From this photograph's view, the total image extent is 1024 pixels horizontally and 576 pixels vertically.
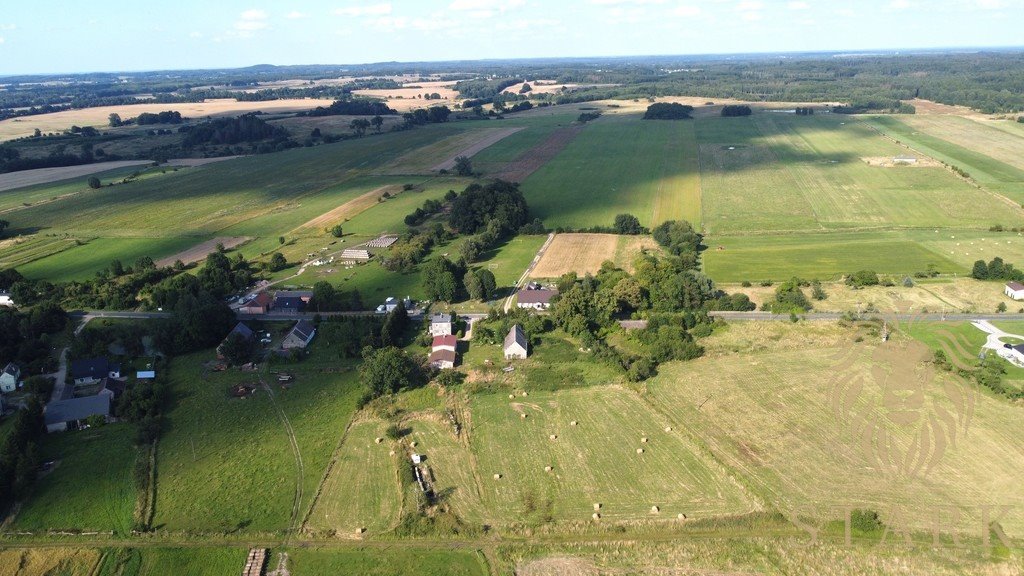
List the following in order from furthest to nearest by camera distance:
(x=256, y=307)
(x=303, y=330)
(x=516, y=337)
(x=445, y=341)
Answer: (x=256, y=307) < (x=303, y=330) < (x=445, y=341) < (x=516, y=337)

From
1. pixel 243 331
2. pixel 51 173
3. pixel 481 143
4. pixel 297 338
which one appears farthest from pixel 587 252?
pixel 51 173

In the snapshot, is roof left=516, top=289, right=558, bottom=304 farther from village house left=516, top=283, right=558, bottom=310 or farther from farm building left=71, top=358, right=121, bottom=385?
farm building left=71, top=358, right=121, bottom=385

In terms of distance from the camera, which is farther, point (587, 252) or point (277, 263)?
point (587, 252)

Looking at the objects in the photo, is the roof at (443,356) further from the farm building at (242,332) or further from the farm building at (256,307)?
the farm building at (256,307)

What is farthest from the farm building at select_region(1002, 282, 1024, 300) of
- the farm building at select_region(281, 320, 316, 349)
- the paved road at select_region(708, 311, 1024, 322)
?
the farm building at select_region(281, 320, 316, 349)

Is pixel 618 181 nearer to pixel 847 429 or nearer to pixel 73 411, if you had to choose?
pixel 847 429

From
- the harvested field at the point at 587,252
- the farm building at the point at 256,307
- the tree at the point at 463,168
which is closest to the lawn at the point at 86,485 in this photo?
the farm building at the point at 256,307
